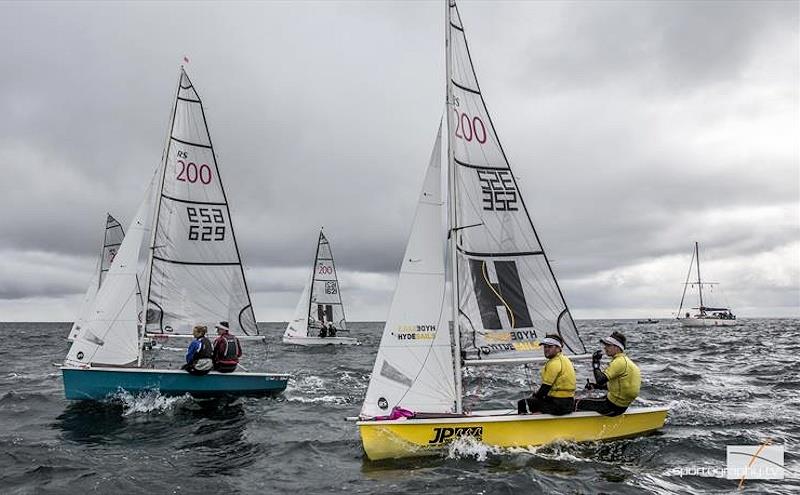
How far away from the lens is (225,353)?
1514cm

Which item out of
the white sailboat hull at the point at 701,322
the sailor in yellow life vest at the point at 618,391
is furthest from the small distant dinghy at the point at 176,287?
the white sailboat hull at the point at 701,322

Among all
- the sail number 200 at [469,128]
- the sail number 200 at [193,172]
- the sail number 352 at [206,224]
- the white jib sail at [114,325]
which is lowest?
the white jib sail at [114,325]

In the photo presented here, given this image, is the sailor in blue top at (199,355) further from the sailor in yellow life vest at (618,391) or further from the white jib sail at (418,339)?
the sailor in yellow life vest at (618,391)

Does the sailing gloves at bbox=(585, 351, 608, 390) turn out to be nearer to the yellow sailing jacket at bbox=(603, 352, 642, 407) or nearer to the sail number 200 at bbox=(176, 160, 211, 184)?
the yellow sailing jacket at bbox=(603, 352, 642, 407)

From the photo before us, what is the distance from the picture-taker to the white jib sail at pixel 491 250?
10.6m

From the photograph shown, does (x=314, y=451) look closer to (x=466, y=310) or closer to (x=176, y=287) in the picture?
(x=466, y=310)

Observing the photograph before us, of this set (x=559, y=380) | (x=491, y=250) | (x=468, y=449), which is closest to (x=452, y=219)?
(x=491, y=250)

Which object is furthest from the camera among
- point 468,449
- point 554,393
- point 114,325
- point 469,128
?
point 114,325

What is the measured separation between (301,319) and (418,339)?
35.0 metres

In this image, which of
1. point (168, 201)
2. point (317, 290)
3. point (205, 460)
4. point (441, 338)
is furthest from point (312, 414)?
point (317, 290)

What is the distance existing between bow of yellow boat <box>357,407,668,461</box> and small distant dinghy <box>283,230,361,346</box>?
113 ft

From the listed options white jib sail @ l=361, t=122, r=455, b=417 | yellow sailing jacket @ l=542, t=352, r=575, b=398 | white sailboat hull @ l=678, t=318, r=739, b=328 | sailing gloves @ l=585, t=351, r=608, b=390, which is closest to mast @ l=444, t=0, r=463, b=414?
white jib sail @ l=361, t=122, r=455, b=417

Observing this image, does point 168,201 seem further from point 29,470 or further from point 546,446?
point 546,446

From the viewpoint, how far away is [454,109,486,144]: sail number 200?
10742 millimetres
